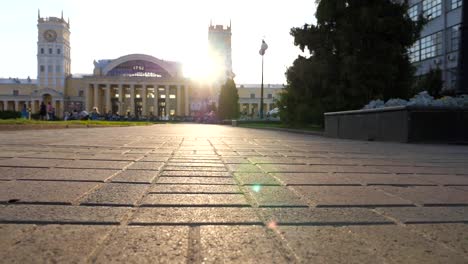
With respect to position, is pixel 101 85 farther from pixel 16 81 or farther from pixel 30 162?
pixel 30 162

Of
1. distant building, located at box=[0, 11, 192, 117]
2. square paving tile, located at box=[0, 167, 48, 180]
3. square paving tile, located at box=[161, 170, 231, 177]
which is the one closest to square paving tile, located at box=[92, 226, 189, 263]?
square paving tile, located at box=[161, 170, 231, 177]

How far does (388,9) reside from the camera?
17.6m

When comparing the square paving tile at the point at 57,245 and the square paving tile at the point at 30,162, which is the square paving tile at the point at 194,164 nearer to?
the square paving tile at the point at 30,162

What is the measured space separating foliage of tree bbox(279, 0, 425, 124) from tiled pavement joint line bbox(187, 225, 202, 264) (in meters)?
15.7

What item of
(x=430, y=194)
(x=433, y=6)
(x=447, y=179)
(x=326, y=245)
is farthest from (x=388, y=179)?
(x=433, y=6)

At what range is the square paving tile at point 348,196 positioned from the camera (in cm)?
342

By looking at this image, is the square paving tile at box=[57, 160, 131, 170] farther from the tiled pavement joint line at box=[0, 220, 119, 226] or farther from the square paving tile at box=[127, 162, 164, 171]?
the tiled pavement joint line at box=[0, 220, 119, 226]

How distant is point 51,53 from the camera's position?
379 feet

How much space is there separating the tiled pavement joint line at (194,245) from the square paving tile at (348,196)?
120 centimetres

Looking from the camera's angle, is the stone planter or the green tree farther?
the green tree

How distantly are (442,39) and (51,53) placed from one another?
10739 cm

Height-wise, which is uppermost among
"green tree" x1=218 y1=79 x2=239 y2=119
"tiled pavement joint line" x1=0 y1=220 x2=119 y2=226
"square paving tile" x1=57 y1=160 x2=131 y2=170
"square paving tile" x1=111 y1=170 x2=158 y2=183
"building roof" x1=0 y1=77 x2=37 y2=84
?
"building roof" x1=0 y1=77 x2=37 y2=84

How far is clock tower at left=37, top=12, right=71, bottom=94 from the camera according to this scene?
11538 centimetres

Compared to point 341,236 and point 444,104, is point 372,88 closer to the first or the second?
point 444,104
